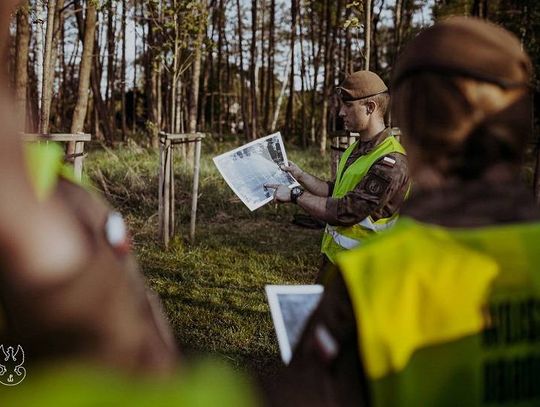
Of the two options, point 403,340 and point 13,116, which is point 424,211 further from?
point 13,116

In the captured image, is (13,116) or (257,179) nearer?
(13,116)

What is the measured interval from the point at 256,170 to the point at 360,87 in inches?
37.4

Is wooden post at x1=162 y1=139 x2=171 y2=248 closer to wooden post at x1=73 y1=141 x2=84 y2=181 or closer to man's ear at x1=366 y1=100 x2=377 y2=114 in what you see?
wooden post at x1=73 y1=141 x2=84 y2=181

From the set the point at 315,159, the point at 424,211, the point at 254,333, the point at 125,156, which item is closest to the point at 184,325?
the point at 254,333

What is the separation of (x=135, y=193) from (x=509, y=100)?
10236 millimetres

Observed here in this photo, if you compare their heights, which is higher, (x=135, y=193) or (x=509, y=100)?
(x=509, y=100)

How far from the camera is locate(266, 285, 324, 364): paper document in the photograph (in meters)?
1.44

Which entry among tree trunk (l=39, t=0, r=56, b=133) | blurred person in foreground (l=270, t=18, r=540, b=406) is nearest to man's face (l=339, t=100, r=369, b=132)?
blurred person in foreground (l=270, t=18, r=540, b=406)

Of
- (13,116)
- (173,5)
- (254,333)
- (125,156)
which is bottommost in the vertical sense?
(254,333)

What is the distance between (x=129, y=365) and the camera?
52 centimetres

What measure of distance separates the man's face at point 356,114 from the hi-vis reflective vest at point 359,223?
188 mm

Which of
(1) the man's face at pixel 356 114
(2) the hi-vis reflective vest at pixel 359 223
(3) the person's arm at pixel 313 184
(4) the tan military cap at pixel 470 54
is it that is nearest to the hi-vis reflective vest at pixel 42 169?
(4) the tan military cap at pixel 470 54

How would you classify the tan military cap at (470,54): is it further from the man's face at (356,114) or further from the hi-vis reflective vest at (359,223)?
the man's face at (356,114)

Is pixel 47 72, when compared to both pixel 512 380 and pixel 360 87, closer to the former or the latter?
pixel 360 87
